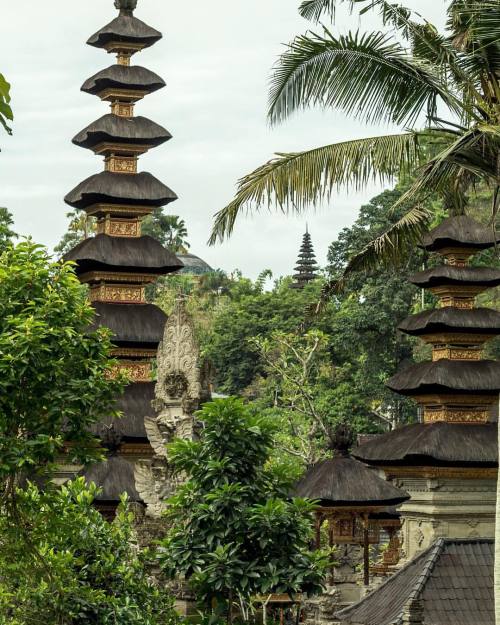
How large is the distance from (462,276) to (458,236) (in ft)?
2.68

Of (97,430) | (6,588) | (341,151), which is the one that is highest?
(341,151)

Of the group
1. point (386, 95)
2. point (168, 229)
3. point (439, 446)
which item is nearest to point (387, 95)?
point (386, 95)

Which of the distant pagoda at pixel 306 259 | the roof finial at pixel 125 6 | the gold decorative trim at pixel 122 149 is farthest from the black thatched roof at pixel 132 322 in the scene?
the distant pagoda at pixel 306 259

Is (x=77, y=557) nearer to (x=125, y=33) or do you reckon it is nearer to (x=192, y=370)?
(x=192, y=370)

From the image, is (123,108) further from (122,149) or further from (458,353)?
(458,353)

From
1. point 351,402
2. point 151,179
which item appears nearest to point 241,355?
point 351,402

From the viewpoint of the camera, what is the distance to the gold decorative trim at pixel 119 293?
3158cm

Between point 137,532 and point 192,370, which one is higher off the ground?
point 192,370

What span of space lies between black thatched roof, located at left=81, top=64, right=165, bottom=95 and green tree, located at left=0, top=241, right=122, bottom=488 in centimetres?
1732

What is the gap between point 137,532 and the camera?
17859 millimetres

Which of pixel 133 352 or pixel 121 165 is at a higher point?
→ pixel 121 165

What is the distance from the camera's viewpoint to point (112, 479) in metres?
26.4

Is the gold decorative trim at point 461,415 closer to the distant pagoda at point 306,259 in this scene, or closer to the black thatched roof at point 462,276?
the black thatched roof at point 462,276

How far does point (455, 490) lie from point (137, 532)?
12841mm
